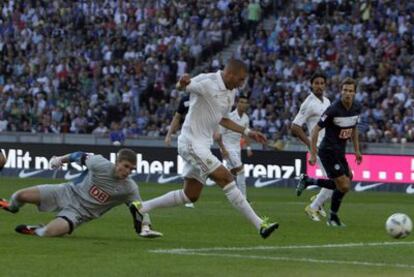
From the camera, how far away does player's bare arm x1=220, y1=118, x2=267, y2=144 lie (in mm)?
15141

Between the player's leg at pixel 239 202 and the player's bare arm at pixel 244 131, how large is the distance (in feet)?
1.81

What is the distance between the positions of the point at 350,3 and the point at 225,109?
94.5ft

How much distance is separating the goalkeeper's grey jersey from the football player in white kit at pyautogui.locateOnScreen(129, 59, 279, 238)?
0.27 metres

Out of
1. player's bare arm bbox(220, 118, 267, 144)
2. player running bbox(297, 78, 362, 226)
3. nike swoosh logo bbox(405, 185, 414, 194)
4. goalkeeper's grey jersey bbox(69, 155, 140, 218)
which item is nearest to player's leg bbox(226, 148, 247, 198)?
player running bbox(297, 78, 362, 226)

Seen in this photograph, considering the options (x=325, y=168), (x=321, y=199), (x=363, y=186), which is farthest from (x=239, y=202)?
(x=363, y=186)

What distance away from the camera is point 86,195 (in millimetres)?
15492

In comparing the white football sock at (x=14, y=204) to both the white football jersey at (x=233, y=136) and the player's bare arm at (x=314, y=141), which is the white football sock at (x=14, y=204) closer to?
the player's bare arm at (x=314, y=141)

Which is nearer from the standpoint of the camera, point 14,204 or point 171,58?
point 14,204

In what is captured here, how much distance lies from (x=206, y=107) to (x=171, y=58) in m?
29.9

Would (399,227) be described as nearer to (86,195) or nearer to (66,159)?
(86,195)

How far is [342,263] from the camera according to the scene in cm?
1281

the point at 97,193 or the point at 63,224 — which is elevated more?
the point at 97,193

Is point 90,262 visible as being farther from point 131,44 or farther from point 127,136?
point 131,44

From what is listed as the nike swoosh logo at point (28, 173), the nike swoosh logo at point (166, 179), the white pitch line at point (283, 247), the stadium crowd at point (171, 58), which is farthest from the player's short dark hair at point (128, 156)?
the nike swoosh logo at point (28, 173)
